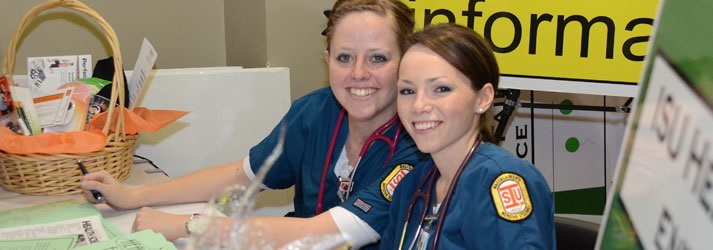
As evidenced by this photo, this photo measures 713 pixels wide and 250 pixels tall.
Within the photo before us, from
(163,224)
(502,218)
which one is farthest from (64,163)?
(502,218)

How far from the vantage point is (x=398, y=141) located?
141cm

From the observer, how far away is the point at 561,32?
6.37ft

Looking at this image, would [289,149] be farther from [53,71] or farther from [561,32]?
[561,32]

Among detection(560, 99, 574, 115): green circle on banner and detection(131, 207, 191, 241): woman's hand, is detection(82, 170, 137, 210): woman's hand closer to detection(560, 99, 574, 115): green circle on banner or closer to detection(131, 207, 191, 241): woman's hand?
detection(131, 207, 191, 241): woman's hand

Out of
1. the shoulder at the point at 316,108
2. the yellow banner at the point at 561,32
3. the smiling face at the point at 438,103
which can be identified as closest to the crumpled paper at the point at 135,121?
the shoulder at the point at 316,108

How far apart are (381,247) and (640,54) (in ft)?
3.28

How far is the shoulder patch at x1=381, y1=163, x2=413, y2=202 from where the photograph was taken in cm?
132

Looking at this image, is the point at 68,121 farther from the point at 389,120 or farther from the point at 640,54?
the point at 640,54

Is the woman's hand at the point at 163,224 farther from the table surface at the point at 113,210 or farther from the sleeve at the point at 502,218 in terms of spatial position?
the sleeve at the point at 502,218

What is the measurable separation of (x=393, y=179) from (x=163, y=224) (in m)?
0.42

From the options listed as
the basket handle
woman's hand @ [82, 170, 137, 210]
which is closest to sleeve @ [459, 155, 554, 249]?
woman's hand @ [82, 170, 137, 210]

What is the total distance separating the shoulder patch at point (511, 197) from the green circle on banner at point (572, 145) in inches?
60.8

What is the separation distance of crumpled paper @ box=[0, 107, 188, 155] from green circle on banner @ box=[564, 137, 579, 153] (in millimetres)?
1464

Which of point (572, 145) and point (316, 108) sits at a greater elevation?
point (316, 108)
